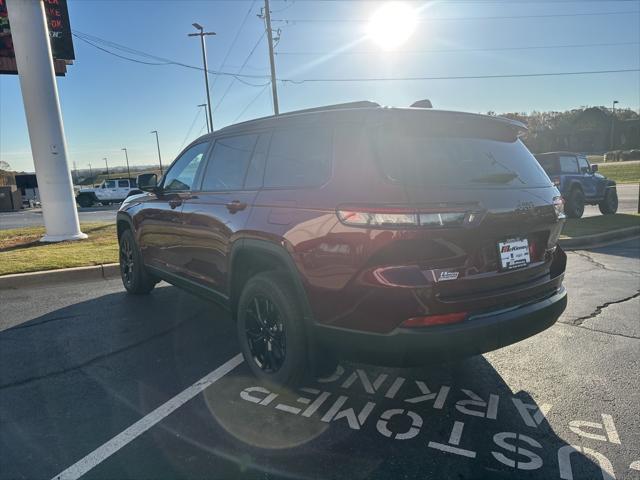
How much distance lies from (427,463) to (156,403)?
1764mm

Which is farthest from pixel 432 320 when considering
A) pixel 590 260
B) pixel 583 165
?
pixel 583 165

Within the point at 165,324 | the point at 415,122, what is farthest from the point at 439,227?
the point at 165,324

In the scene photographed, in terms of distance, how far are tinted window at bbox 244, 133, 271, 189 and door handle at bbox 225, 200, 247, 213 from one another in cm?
14

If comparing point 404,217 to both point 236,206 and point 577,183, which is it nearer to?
point 236,206

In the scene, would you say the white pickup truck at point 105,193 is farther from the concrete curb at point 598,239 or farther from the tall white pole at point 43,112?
the concrete curb at point 598,239

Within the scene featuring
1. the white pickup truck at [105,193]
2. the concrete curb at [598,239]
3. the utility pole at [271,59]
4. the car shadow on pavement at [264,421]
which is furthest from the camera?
the white pickup truck at [105,193]

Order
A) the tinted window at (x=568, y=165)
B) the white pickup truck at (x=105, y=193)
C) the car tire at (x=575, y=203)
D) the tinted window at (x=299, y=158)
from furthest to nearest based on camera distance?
1. the white pickup truck at (x=105, y=193)
2. the tinted window at (x=568, y=165)
3. the car tire at (x=575, y=203)
4. the tinted window at (x=299, y=158)

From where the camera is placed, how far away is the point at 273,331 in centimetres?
302

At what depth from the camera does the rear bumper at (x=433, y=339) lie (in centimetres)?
231

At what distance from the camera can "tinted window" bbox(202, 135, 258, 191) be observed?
138 inches

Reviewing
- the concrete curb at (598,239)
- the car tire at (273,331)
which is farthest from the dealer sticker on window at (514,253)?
the concrete curb at (598,239)

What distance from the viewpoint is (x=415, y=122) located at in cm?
263

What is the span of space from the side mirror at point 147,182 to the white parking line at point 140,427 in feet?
7.88

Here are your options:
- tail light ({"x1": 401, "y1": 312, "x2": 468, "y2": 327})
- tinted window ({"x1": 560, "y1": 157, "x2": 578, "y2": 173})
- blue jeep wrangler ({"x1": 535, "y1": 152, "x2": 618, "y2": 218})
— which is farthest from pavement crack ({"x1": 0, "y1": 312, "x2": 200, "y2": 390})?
tinted window ({"x1": 560, "y1": 157, "x2": 578, "y2": 173})
